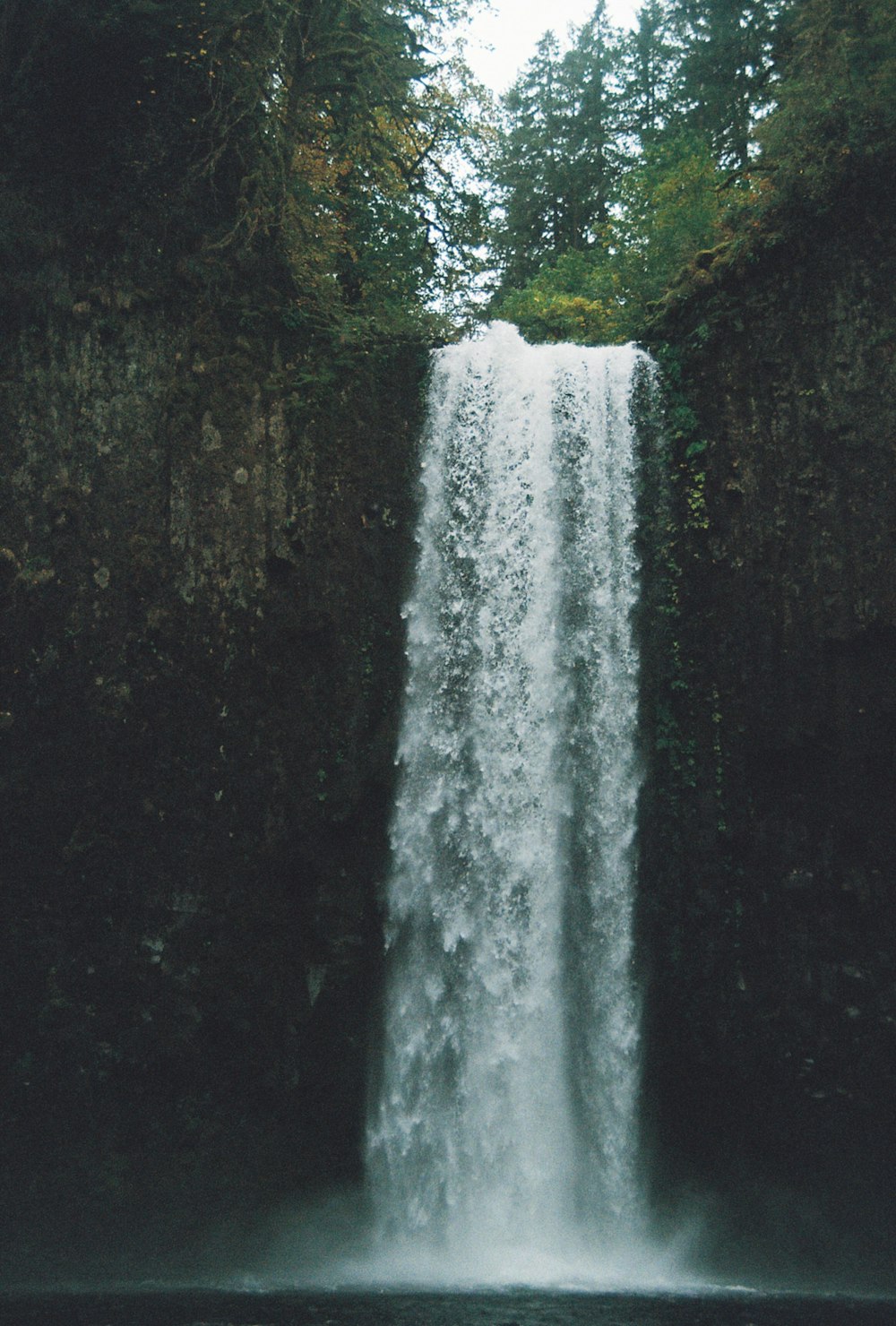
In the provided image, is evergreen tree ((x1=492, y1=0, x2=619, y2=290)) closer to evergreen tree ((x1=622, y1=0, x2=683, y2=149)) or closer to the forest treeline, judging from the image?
evergreen tree ((x1=622, y1=0, x2=683, y2=149))

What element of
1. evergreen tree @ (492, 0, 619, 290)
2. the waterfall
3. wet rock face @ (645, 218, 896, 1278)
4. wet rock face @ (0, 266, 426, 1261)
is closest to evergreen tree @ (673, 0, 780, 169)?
evergreen tree @ (492, 0, 619, 290)

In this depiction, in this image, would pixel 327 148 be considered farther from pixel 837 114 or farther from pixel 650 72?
pixel 650 72

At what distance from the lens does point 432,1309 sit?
28.4 feet

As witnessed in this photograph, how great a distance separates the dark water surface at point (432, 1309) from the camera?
27.1ft

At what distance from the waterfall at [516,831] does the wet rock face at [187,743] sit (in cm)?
51

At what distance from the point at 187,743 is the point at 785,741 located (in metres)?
6.28

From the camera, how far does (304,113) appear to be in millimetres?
14141

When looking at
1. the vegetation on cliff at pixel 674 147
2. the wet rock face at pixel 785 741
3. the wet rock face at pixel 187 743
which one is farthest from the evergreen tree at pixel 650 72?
the wet rock face at pixel 187 743

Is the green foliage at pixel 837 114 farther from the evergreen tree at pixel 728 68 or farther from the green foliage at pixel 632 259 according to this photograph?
the evergreen tree at pixel 728 68

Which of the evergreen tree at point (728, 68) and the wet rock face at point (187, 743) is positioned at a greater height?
the evergreen tree at point (728, 68)

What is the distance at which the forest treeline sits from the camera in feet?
41.5

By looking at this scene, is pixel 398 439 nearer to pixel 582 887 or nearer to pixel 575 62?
pixel 582 887

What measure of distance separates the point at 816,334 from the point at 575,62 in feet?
62.2

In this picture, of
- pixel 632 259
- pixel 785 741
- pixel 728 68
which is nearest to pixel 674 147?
pixel 728 68
